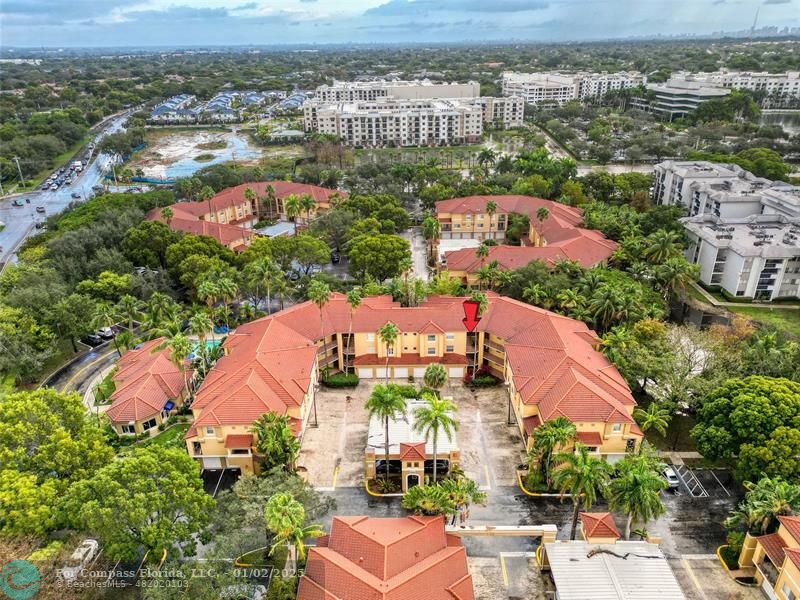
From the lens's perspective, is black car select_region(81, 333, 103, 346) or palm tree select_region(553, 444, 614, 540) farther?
black car select_region(81, 333, 103, 346)

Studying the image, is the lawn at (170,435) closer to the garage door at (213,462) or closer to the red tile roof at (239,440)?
the garage door at (213,462)

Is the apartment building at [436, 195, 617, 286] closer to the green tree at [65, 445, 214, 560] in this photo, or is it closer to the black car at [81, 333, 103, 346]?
the black car at [81, 333, 103, 346]

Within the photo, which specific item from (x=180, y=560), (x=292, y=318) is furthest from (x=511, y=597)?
(x=292, y=318)

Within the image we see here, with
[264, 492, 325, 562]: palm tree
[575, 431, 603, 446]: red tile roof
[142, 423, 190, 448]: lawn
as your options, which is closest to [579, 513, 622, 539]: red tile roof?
[575, 431, 603, 446]: red tile roof

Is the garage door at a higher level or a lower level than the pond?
lower

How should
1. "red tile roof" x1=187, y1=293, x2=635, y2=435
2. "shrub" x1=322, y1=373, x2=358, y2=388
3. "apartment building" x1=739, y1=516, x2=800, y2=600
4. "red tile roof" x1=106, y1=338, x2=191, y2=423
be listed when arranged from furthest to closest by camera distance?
"shrub" x1=322, y1=373, x2=358, y2=388, "red tile roof" x1=106, y1=338, x2=191, y2=423, "red tile roof" x1=187, y1=293, x2=635, y2=435, "apartment building" x1=739, y1=516, x2=800, y2=600

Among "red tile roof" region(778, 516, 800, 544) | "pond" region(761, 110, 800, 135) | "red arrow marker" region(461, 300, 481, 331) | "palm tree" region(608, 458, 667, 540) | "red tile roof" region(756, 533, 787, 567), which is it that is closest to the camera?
"red tile roof" region(778, 516, 800, 544)

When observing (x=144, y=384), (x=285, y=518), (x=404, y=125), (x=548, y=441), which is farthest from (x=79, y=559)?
(x=404, y=125)
